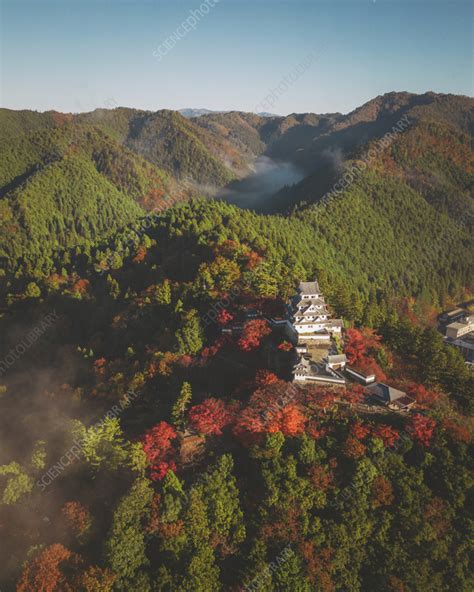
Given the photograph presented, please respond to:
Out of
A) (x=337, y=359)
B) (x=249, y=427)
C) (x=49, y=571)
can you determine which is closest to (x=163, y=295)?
(x=337, y=359)

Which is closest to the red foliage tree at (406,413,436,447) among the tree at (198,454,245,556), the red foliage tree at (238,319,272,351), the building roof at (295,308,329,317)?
the building roof at (295,308,329,317)

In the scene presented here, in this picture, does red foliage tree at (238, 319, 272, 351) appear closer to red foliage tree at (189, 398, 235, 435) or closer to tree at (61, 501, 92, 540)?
red foliage tree at (189, 398, 235, 435)

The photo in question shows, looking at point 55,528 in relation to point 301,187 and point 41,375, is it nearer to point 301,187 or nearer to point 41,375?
point 41,375

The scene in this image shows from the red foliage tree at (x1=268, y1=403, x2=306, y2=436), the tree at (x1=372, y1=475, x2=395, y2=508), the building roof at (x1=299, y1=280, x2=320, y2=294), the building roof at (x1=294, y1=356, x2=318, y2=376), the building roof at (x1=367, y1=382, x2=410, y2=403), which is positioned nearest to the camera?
the tree at (x1=372, y1=475, x2=395, y2=508)

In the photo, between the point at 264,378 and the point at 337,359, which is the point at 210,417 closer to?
the point at 264,378

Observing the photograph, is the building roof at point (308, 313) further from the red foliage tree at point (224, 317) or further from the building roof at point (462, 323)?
the building roof at point (462, 323)

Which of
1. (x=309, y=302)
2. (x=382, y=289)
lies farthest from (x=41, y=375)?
(x=382, y=289)
